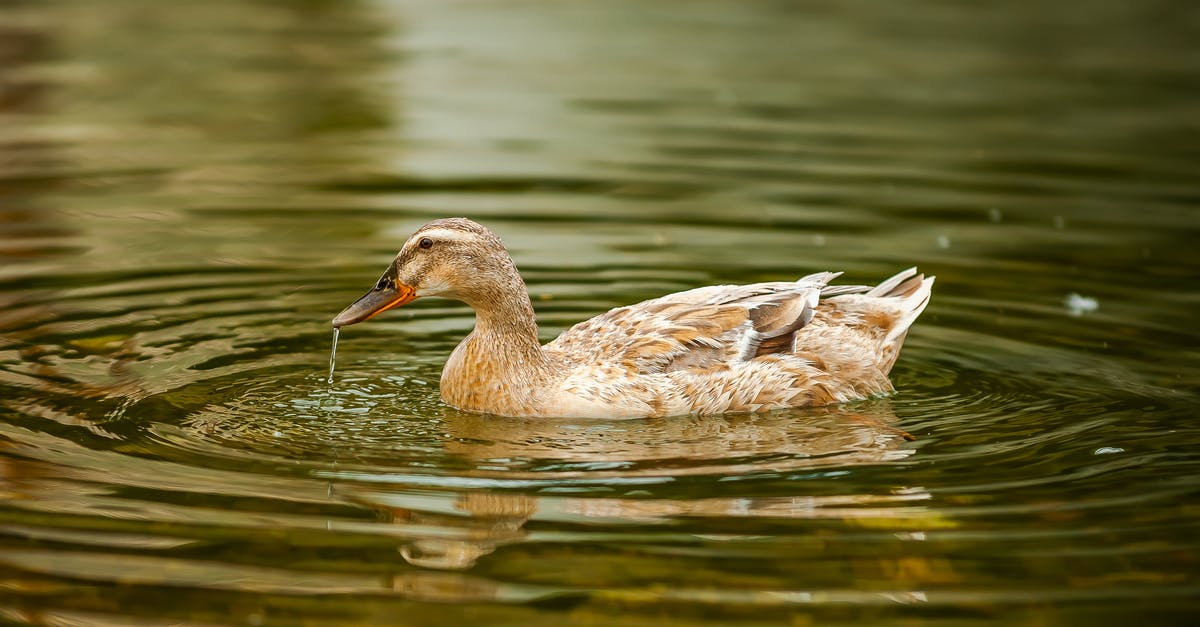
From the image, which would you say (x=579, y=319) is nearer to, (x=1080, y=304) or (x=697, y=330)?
(x=697, y=330)

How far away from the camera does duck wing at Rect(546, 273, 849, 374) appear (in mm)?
8703

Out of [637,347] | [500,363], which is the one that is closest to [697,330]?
[637,347]

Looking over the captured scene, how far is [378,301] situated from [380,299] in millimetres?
16

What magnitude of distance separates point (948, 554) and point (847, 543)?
394 mm

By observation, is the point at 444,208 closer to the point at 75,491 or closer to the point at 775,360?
the point at 775,360

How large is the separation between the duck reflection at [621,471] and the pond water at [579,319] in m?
0.03

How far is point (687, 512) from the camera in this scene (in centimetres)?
688

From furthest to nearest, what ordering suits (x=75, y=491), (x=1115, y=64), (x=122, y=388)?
(x=1115, y=64), (x=122, y=388), (x=75, y=491)

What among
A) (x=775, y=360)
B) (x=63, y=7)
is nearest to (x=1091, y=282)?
(x=775, y=360)

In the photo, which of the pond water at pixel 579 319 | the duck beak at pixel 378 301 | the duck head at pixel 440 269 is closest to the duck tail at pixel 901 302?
the pond water at pixel 579 319

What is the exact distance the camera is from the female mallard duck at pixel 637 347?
852 cm

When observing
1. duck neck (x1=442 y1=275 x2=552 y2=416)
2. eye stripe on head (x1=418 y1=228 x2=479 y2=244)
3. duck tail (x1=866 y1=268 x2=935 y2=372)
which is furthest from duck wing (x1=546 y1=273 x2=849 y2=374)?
eye stripe on head (x1=418 y1=228 x2=479 y2=244)

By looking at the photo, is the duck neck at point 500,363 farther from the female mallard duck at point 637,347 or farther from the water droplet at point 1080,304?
the water droplet at point 1080,304

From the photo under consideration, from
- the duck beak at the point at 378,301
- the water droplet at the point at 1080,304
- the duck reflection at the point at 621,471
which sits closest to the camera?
the duck reflection at the point at 621,471
